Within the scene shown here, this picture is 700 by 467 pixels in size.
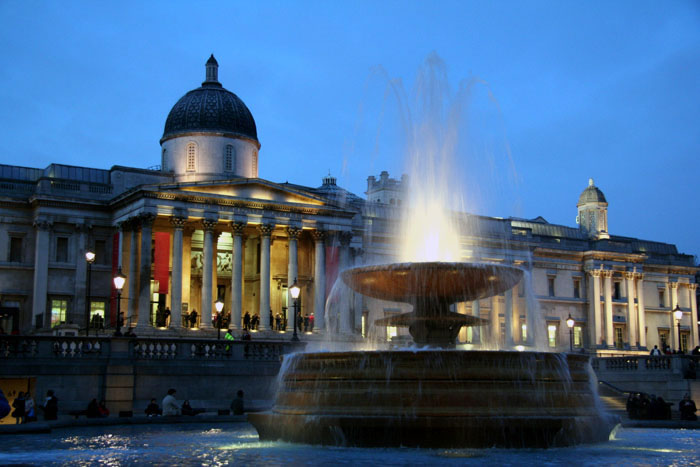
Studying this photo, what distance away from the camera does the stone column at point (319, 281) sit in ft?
178

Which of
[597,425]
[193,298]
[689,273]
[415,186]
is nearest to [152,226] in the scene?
[193,298]

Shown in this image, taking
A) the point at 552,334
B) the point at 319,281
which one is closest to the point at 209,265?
the point at 319,281

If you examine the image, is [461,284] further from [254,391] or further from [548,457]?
[254,391]

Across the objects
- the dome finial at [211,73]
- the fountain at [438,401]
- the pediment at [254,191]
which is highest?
the dome finial at [211,73]

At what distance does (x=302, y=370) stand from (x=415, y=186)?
280 inches

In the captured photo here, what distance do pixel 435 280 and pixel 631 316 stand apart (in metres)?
61.0

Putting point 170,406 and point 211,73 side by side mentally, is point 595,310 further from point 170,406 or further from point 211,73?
point 170,406

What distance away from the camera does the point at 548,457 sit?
14180 millimetres

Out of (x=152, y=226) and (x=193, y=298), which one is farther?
(x=193, y=298)

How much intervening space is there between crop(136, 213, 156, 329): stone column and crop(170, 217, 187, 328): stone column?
4.33 feet

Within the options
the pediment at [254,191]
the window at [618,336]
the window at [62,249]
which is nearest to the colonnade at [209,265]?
the pediment at [254,191]

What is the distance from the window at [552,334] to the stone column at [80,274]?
37.8 metres

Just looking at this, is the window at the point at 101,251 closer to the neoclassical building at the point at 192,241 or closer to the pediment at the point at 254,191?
the neoclassical building at the point at 192,241

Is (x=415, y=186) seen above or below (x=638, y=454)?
above
